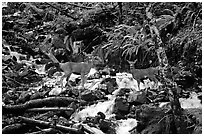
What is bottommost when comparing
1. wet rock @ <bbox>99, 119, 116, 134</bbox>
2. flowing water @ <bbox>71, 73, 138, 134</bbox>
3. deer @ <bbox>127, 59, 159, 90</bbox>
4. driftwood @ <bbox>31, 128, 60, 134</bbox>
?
driftwood @ <bbox>31, 128, 60, 134</bbox>

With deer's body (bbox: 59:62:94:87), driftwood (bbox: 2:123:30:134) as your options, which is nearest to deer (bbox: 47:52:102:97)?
deer's body (bbox: 59:62:94:87)

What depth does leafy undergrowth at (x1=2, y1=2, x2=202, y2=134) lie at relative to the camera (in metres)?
1.23

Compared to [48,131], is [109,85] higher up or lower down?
higher up

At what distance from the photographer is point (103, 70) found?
140 centimetres

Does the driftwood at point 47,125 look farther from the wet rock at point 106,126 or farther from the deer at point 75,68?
the deer at point 75,68

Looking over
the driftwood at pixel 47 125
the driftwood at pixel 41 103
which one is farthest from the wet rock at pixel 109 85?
the driftwood at pixel 47 125

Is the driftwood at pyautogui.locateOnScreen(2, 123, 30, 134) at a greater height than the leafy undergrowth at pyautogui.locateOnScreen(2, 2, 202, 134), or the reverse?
the leafy undergrowth at pyautogui.locateOnScreen(2, 2, 202, 134)

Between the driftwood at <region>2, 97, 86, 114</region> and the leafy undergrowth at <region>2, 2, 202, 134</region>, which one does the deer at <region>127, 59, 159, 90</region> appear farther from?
the driftwood at <region>2, 97, 86, 114</region>

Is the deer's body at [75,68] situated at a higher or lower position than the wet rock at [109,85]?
higher

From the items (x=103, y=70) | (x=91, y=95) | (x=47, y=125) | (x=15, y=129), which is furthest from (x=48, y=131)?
(x=103, y=70)

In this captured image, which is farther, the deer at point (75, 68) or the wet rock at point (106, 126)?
the deer at point (75, 68)

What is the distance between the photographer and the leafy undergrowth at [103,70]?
4.05 feet

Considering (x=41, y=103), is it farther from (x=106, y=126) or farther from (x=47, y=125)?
(x=106, y=126)

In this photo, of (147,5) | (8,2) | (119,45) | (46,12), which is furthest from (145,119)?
(8,2)
